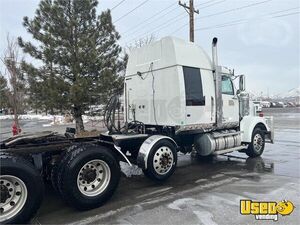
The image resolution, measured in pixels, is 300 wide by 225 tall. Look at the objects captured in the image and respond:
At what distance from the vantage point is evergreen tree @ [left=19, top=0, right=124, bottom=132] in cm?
1439

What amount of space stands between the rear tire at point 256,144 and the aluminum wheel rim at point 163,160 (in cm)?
368

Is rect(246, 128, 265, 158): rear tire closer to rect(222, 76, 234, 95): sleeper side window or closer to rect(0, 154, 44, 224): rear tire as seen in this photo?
rect(222, 76, 234, 95): sleeper side window

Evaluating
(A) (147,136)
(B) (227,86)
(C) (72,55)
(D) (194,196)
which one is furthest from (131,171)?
(C) (72,55)

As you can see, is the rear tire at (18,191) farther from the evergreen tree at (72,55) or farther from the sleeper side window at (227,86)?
the evergreen tree at (72,55)

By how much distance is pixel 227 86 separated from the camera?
8.49 meters

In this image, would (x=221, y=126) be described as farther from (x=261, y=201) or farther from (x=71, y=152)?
(x=71, y=152)

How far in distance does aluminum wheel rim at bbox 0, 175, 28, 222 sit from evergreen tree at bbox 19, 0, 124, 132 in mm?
9842

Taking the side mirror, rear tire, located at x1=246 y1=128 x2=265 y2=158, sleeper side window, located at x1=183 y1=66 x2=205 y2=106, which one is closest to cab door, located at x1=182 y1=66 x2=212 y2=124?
sleeper side window, located at x1=183 y1=66 x2=205 y2=106

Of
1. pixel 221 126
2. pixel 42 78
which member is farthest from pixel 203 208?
pixel 42 78

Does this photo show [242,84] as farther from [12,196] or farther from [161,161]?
[12,196]

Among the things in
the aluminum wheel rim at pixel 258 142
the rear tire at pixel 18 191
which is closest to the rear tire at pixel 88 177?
the rear tire at pixel 18 191

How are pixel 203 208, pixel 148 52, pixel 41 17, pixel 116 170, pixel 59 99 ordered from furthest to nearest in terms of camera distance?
pixel 41 17, pixel 59 99, pixel 148 52, pixel 116 170, pixel 203 208

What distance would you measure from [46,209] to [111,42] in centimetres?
1265

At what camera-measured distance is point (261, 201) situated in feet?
16.5
